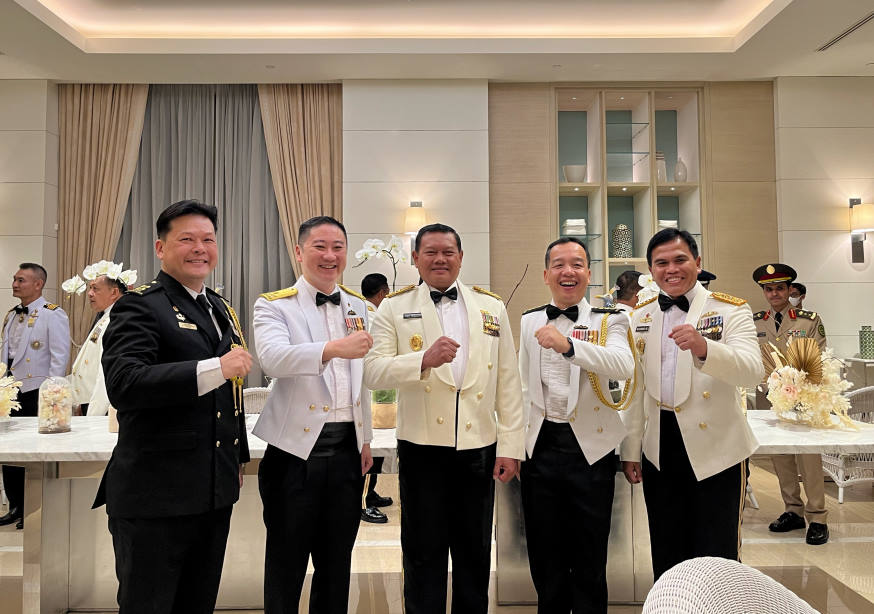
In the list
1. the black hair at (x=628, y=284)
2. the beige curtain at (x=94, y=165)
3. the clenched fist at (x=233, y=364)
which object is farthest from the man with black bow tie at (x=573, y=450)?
the beige curtain at (x=94, y=165)

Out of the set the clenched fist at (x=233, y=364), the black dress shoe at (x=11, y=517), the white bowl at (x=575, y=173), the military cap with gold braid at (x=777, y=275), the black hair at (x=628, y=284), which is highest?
the white bowl at (x=575, y=173)

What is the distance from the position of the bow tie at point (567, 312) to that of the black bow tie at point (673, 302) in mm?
339

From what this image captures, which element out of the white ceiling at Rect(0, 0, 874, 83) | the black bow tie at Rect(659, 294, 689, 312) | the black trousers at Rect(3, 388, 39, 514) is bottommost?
the black trousers at Rect(3, 388, 39, 514)

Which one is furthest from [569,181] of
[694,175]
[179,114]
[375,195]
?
[179,114]

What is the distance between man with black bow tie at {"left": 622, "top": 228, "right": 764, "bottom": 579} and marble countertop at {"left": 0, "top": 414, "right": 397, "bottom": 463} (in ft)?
3.56

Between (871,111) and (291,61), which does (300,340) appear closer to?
(291,61)

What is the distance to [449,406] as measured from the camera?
7.43ft

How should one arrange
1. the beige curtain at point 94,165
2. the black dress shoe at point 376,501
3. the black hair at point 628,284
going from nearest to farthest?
the black hair at point 628,284 → the black dress shoe at point 376,501 → the beige curtain at point 94,165

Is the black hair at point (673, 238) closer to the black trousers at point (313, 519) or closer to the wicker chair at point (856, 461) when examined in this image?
the black trousers at point (313, 519)

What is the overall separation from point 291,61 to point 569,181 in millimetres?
3243

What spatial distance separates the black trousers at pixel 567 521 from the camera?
2340 mm

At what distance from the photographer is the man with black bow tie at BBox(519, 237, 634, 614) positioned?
234cm

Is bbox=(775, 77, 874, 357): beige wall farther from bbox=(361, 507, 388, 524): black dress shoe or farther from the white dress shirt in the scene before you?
the white dress shirt

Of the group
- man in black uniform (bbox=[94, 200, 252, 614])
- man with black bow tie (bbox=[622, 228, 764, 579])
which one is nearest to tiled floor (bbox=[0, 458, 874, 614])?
man with black bow tie (bbox=[622, 228, 764, 579])
